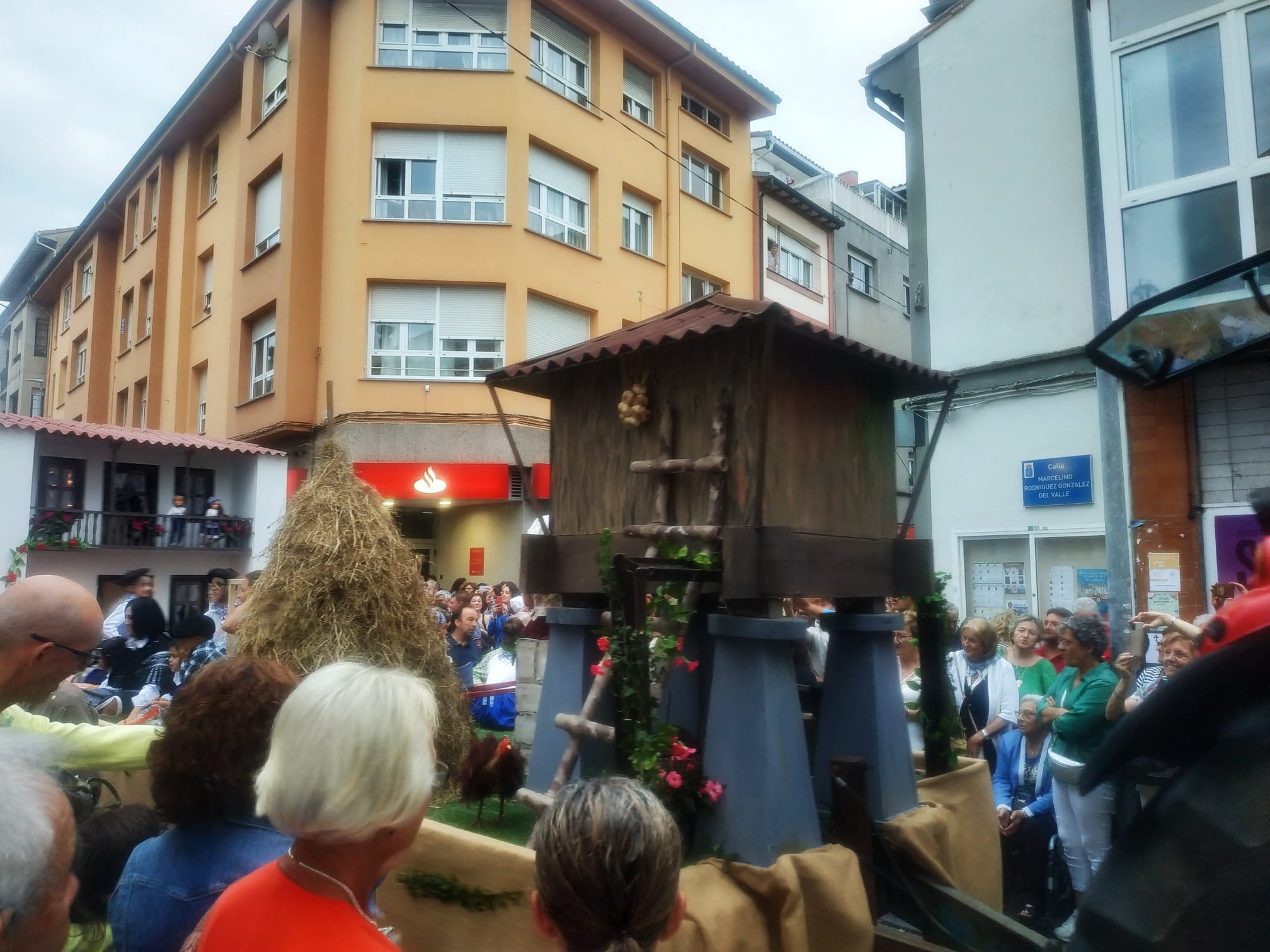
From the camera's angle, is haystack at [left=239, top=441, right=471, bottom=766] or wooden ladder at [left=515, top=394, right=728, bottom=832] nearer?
wooden ladder at [left=515, top=394, right=728, bottom=832]

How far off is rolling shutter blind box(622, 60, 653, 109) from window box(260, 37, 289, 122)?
24.2 ft

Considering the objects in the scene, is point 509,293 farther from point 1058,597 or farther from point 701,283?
point 1058,597

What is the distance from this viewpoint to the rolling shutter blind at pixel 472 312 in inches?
697

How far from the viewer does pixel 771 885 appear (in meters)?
3.34

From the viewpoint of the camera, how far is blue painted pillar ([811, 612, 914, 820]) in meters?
4.12

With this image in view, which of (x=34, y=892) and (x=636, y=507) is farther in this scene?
(x=636, y=507)

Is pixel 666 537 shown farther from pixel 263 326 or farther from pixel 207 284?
pixel 207 284

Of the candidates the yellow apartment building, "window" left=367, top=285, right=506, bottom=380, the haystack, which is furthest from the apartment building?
the haystack

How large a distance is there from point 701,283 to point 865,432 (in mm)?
18383

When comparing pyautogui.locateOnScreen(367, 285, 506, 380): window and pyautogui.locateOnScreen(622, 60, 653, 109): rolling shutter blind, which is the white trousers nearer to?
pyautogui.locateOnScreen(367, 285, 506, 380): window

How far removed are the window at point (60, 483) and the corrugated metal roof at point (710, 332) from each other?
16.0 m

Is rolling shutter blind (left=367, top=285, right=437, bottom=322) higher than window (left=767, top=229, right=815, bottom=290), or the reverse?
window (left=767, top=229, right=815, bottom=290)

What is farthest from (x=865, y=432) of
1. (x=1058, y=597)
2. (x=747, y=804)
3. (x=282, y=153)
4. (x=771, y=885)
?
(x=282, y=153)

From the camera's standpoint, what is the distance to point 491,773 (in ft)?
15.2
